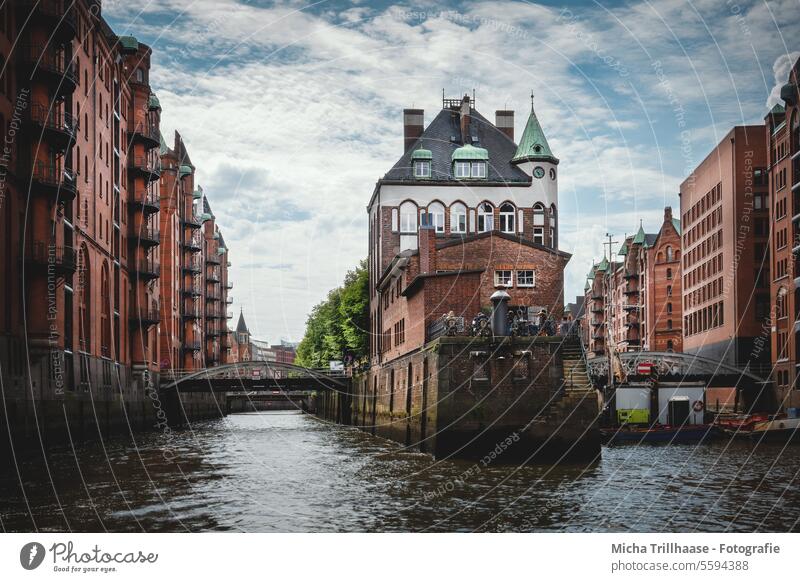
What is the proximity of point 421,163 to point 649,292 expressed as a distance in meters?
59.0

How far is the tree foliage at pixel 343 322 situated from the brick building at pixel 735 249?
1269 inches

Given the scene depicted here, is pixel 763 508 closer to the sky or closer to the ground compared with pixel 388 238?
closer to the ground

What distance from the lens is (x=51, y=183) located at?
4772cm

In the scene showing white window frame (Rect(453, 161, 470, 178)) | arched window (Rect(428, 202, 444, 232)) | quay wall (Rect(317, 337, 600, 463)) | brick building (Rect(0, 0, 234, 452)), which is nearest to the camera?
quay wall (Rect(317, 337, 600, 463))

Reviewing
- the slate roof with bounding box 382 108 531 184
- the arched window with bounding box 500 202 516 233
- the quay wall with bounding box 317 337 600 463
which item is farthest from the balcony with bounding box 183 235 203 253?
the quay wall with bounding box 317 337 600 463

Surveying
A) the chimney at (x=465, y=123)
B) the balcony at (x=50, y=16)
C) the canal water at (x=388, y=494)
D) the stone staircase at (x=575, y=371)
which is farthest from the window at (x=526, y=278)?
the chimney at (x=465, y=123)

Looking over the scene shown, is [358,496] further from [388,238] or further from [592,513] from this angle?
[388,238]

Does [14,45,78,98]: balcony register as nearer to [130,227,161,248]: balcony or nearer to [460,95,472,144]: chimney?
[130,227,161,248]: balcony

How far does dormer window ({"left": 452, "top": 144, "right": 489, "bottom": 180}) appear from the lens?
83750 millimetres

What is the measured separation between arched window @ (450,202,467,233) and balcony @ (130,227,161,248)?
22.5m

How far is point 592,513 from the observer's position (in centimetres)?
2614

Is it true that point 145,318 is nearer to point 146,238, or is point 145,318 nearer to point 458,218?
point 146,238

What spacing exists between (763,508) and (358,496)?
35.7 ft
